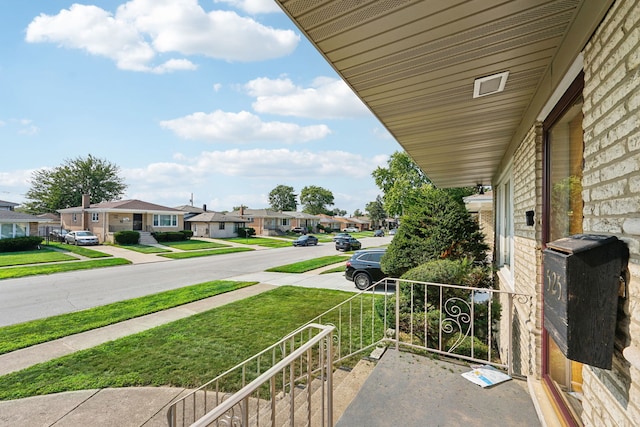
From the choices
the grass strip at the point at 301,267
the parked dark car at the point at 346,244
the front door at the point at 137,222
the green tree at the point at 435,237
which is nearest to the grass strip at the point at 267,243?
the parked dark car at the point at 346,244

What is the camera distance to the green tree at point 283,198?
75.8 metres

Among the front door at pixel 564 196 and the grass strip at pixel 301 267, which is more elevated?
the front door at pixel 564 196

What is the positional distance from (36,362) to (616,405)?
23.9 feet

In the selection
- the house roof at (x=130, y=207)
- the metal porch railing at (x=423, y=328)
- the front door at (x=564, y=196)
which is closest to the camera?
the front door at (x=564, y=196)

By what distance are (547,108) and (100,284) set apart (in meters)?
14.1

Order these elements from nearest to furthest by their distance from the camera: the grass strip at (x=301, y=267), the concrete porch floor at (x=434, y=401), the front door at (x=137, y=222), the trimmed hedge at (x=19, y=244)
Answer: the concrete porch floor at (x=434, y=401) → the grass strip at (x=301, y=267) → the trimmed hedge at (x=19, y=244) → the front door at (x=137, y=222)

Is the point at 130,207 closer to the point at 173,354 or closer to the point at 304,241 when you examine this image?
the point at 304,241

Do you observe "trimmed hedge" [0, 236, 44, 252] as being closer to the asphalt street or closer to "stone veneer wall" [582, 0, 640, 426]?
the asphalt street

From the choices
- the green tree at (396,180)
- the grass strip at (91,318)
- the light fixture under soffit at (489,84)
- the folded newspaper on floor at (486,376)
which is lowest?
the grass strip at (91,318)

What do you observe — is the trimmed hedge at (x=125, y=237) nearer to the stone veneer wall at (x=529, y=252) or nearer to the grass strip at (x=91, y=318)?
the grass strip at (x=91, y=318)

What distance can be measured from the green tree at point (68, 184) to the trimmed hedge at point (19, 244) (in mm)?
24908

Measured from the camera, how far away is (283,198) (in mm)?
76125

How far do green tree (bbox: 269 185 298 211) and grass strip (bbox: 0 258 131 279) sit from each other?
192ft

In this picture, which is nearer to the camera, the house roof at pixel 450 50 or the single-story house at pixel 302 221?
the house roof at pixel 450 50
